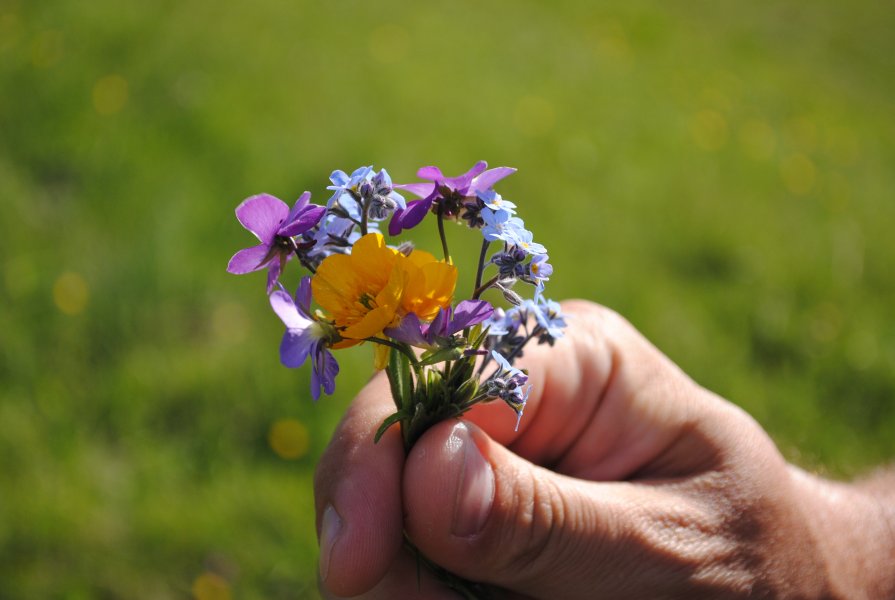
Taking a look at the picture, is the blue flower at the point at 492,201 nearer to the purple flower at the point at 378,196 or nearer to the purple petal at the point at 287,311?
the purple flower at the point at 378,196

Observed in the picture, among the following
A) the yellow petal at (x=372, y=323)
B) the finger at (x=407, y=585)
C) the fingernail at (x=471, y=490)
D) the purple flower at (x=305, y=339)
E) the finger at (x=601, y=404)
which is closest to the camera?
the yellow petal at (x=372, y=323)

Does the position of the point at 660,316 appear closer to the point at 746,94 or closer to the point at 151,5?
the point at 746,94

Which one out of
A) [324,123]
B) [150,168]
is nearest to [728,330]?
[324,123]

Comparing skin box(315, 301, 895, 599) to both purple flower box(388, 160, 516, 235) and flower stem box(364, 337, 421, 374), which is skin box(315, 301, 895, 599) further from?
purple flower box(388, 160, 516, 235)

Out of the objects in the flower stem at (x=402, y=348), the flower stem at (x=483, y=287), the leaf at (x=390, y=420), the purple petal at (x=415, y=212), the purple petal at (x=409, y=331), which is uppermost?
the purple petal at (x=415, y=212)

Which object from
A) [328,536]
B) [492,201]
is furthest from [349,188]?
[328,536]

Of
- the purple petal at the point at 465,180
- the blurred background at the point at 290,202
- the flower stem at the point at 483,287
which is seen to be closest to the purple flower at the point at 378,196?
the purple petal at the point at 465,180

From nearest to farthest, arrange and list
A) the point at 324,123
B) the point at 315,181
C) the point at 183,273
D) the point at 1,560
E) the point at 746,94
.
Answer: the point at 1,560, the point at 183,273, the point at 315,181, the point at 324,123, the point at 746,94
